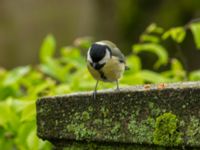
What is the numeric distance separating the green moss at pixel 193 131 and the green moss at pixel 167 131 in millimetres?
33

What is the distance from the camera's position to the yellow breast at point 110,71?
8.64 feet

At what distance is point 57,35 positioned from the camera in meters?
8.14

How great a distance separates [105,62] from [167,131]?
2.51 feet

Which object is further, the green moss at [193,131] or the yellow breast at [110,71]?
the yellow breast at [110,71]

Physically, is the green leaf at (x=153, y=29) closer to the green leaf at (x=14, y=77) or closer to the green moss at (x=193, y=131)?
the green leaf at (x=14, y=77)

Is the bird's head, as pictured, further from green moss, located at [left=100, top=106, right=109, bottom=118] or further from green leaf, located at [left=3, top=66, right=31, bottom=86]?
green leaf, located at [left=3, top=66, right=31, bottom=86]

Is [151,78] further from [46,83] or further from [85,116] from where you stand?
[85,116]

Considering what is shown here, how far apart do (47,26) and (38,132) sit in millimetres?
6041

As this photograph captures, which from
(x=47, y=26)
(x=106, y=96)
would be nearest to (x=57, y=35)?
(x=47, y=26)

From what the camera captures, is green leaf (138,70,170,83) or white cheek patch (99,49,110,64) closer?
white cheek patch (99,49,110,64)

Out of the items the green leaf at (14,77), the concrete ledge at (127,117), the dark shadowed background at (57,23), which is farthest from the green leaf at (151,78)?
the dark shadowed background at (57,23)

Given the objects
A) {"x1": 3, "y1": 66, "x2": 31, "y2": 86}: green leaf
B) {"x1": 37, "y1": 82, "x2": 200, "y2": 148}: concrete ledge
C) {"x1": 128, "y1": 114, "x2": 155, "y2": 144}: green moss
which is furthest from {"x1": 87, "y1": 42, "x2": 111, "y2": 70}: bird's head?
{"x1": 3, "y1": 66, "x2": 31, "y2": 86}: green leaf

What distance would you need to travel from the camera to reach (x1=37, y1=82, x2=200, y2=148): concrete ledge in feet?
6.19

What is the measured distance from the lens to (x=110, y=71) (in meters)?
2.69
